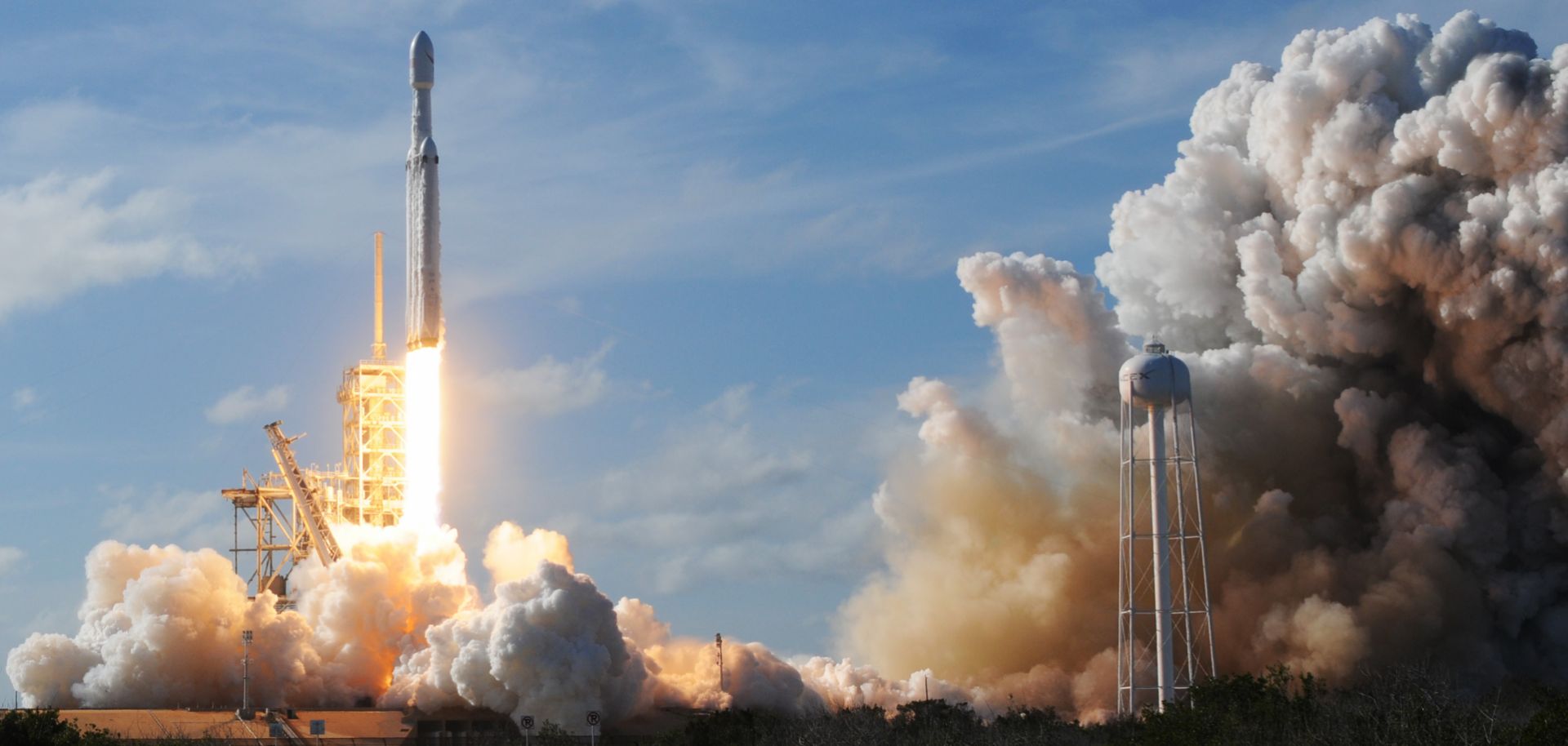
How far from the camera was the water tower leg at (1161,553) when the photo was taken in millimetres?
58812

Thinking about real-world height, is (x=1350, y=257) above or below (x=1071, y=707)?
above

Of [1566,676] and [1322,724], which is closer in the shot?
[1322,724]

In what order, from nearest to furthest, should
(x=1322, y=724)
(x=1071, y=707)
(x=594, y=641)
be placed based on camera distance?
(x=1322, y=724), (x=594, y=641), (x=1071, y=707)

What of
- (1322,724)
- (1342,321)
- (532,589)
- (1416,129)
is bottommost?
(1322,724)

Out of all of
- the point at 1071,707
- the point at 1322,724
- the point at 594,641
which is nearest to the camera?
the point at 1322,724

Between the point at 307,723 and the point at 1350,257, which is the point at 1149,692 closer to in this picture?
the point at 1350,257

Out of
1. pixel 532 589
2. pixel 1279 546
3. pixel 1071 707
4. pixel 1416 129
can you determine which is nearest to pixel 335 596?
pixel 532 589

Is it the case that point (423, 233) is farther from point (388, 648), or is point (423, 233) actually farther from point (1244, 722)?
point (1244, 722)

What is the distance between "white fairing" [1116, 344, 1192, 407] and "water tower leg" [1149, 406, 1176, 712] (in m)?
0.63

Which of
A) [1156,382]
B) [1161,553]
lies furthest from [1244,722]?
[1156,382]

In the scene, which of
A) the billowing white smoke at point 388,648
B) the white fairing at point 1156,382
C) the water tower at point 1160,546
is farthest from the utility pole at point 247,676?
the white fairing at point 1156,382

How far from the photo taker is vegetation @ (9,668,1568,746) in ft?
138

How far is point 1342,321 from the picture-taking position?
64.6 metres

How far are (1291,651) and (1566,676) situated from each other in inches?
314
